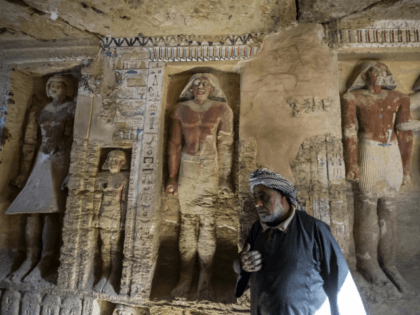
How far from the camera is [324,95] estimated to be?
2682 mm

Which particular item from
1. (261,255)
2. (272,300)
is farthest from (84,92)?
(272,300)

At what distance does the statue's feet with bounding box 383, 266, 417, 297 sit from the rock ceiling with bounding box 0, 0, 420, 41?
2.95m

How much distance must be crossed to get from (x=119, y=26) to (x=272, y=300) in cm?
343

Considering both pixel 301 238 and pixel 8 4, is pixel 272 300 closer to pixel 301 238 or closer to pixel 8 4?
pixel 301 238

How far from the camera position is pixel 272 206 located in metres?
1.56

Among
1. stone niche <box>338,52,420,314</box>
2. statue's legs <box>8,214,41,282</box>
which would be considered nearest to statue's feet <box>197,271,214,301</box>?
stone niche <box>338,52,420,314</box>

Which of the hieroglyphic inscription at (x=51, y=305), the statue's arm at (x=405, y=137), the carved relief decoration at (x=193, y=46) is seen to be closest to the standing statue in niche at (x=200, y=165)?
the carved relief decoration at (x=193, y=46)

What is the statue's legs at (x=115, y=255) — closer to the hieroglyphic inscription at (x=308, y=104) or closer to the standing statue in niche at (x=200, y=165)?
the standing statue in niche at (x=200, y=165)

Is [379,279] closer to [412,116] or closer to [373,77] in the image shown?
[412,116]

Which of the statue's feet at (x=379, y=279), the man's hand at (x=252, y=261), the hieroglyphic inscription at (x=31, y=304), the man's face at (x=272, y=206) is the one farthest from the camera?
the hieroglyphic inscription at (x=31, y=304)

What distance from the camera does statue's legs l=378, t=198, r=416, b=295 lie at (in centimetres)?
262

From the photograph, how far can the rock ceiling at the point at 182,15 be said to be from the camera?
2664 millimetres

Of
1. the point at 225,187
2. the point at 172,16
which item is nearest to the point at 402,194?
the point at 225,187

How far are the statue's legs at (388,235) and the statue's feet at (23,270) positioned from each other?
14.3ft
